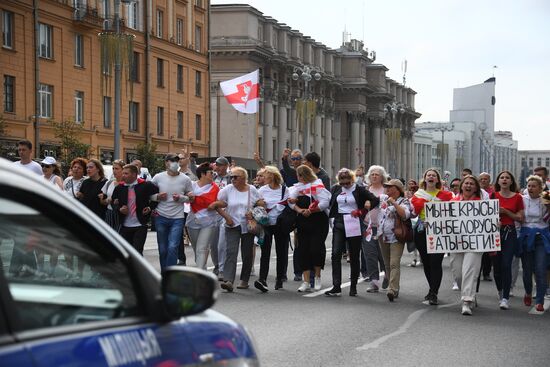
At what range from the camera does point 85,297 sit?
3207mm

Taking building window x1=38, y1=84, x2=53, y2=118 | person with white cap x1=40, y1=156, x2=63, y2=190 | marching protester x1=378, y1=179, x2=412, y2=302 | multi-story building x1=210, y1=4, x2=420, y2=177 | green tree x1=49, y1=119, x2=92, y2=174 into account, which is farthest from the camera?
multi-story building x1=210, y1=4, x2=420, y2=177

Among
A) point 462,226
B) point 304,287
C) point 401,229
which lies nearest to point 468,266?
point 462,226

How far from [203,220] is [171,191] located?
0.75 metres

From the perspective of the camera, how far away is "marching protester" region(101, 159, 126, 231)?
540 inches

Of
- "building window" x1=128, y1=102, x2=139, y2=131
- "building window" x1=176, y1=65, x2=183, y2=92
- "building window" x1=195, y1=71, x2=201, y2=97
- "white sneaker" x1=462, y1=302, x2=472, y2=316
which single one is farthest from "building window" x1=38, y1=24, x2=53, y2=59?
"white sneaker" x1=462, y1=302, x2=472, y2=316

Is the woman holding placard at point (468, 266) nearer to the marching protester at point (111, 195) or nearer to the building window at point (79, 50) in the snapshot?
the marching protester at point (111, 195)

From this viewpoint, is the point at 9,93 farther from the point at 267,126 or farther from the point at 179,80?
the point at 267,126

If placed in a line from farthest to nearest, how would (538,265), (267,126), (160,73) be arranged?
(267,126) → (160,73) → (538,265)

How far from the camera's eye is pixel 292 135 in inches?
3627

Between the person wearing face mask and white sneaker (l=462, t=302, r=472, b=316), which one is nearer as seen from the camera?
white sneaker (l=462, t=302, r=472, b=316)

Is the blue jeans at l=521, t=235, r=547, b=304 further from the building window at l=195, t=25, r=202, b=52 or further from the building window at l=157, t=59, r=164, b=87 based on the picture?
the building window at l=195, t=25, r=202, b=52

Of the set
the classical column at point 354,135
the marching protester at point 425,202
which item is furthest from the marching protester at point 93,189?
the classical column at point 354,135

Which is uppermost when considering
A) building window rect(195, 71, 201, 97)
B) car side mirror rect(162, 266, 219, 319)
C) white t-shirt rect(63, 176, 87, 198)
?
building window rect(195, 71, 201, 97)

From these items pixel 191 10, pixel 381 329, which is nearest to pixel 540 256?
pixel 381 329
